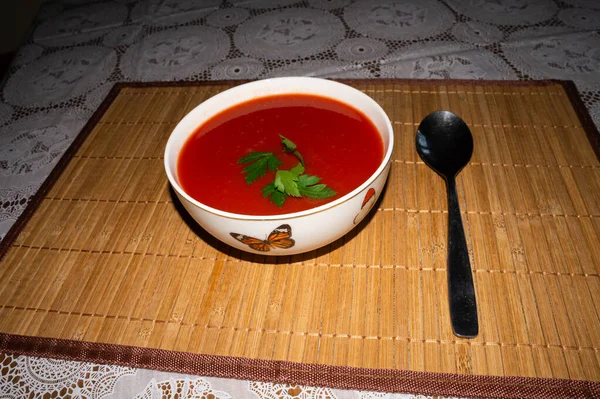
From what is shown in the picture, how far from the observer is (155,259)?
0.88 m

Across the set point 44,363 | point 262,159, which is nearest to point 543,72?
point 262,159

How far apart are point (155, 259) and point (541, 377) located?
2.41 feet

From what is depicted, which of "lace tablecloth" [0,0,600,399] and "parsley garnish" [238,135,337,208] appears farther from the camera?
"lace tablecloth" [0,0,600,399]

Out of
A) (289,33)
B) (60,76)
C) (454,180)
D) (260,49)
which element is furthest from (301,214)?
(60,76)

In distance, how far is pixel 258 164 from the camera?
2.63 feet

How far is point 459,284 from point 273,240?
1.13ft

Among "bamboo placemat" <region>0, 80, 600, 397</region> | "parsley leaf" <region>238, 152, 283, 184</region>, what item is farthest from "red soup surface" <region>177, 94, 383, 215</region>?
"bamboo placemat" <region>0, 80, 600, 397</region>

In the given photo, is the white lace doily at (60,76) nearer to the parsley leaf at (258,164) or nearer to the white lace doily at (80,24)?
the white lace doily at (80,24)

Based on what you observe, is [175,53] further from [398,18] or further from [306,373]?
[306,373]

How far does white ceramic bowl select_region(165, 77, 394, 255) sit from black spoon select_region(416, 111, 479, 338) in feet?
0.64

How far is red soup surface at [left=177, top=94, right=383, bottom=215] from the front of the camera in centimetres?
77

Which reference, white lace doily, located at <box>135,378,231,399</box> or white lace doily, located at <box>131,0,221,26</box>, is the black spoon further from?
white lace doily, located at <box>131,0,221,26</box>

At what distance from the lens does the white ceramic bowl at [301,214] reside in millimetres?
661

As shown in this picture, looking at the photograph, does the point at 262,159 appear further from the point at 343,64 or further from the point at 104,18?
the point at 104,18
